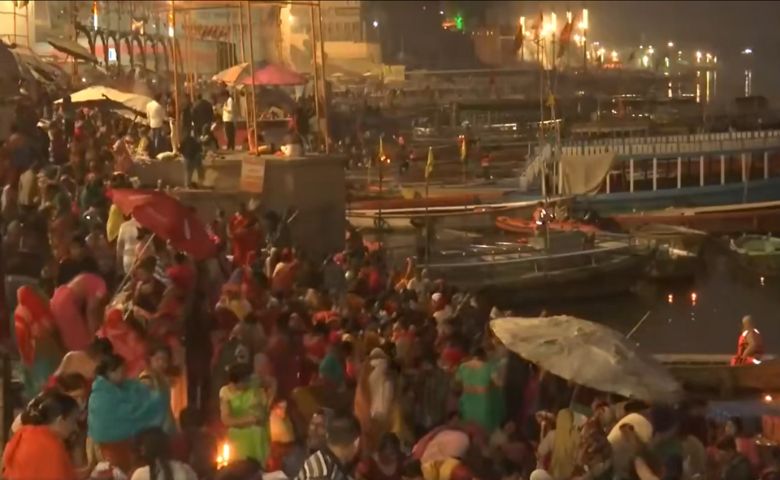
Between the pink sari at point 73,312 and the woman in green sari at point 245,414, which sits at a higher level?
the pink sari at point 73,312

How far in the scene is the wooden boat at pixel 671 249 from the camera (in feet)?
84.4

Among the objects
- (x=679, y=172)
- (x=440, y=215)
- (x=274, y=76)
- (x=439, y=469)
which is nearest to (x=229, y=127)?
(x=274, y=76)

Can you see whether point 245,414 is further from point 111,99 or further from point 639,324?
point 639,324

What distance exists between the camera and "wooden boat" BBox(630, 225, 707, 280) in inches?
1013

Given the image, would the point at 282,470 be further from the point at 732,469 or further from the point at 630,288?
the point at 630,288

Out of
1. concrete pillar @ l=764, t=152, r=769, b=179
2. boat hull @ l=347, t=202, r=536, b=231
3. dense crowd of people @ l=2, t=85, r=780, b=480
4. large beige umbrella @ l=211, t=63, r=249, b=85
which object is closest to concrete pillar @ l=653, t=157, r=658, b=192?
concrete pillar @ l=764, t=152, r=769, b=179

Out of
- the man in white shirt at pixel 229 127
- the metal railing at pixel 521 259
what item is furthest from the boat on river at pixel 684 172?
the man in white shirt at pixel 229 127

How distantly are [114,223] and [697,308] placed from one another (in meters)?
15.8

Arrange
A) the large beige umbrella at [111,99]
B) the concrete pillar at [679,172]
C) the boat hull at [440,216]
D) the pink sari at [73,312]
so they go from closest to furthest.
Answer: the pink sari at [73,312], the large beige umbrella at [111,99], the boat hull at [440,216], the concrete pillar at [679,172]

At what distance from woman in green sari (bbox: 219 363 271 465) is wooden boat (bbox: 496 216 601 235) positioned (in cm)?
1865

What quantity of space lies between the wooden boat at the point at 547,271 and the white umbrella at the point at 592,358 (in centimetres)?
1271

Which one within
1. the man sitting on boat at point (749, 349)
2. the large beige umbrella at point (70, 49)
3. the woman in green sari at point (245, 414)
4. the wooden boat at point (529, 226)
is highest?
the large beige umbrella at point (70, 49)

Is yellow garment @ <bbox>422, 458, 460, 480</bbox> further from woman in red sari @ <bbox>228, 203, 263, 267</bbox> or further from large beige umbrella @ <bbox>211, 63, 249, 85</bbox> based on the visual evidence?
large beige umbrella @ <bbox>211, 63, 249, 85</bbox>

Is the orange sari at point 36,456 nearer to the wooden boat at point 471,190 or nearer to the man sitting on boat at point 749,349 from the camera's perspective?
the man sitting on boat at point 749,349
